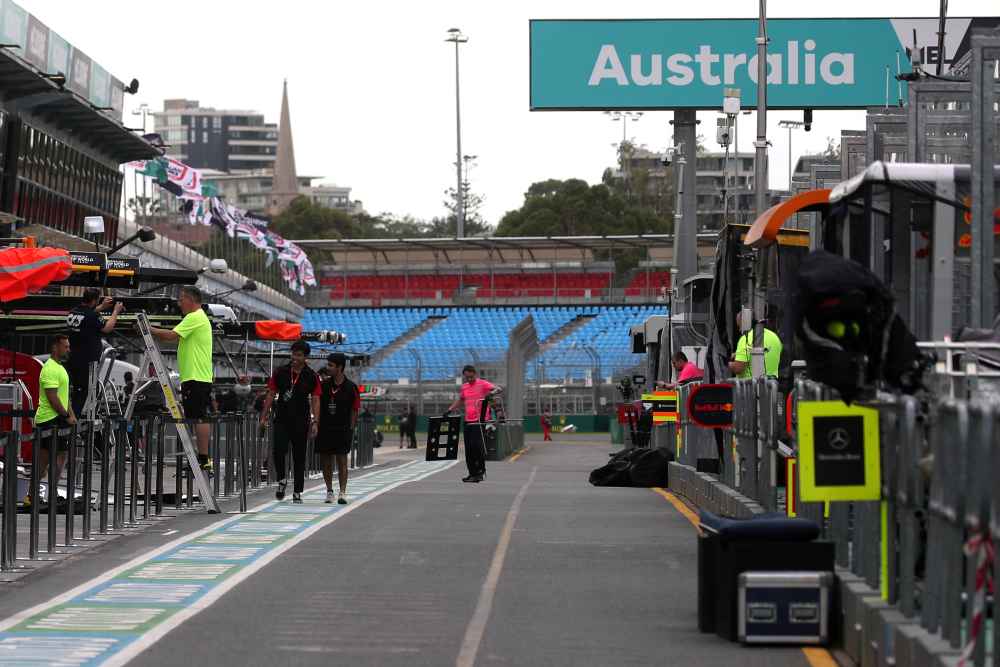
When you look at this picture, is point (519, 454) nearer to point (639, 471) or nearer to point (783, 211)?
point (639, 471)

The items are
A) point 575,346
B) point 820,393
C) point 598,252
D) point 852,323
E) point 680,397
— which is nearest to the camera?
point 852,323

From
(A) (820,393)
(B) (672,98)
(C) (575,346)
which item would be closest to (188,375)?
(A) (820,393)

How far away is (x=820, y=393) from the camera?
9.98 metres

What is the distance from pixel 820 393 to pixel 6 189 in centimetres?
3369

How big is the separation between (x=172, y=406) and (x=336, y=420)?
9.63 ft

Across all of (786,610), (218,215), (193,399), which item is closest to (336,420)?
(193,399)

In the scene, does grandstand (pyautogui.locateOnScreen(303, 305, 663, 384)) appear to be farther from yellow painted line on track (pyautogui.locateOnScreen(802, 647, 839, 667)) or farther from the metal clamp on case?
yellow painted line on track (pyautogui.locateOnScreen(802, 647, 839, 667))

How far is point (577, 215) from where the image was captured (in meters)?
119

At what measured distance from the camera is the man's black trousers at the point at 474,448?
1002 inches

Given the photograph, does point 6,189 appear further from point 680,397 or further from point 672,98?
point 680,397

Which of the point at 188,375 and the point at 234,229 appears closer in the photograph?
the point at 188,375

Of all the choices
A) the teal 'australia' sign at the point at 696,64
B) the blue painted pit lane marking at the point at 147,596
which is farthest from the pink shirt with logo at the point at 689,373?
the teal 'australia' sign at the point at 696,64

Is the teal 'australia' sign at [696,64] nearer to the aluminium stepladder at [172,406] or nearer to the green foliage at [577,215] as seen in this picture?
the aluminium stepladder at [172,406]

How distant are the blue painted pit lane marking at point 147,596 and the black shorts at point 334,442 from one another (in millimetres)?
1726
